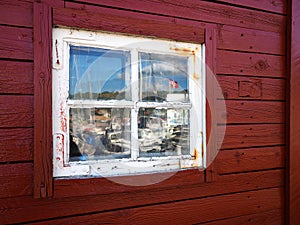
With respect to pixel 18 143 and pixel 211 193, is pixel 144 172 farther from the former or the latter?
pixel 18 143

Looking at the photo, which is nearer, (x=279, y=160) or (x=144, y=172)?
(x=144, y=172)

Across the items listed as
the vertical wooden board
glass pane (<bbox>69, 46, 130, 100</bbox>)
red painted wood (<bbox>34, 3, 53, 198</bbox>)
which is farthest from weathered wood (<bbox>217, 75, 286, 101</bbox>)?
the vertical wooden board

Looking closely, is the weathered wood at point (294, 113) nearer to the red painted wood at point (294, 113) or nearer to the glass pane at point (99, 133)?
the red painted wood at point (294, 113)

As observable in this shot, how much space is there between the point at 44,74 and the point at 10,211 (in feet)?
2.26

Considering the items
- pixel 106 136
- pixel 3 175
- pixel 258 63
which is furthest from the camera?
pixel 258 63

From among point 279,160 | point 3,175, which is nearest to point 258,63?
point 279,160

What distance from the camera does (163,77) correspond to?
157 cm

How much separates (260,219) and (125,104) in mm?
1284

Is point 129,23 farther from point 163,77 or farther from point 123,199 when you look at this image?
point 123,199

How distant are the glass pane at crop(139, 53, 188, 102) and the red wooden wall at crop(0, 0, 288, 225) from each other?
0.81 feet

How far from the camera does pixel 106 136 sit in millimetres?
1449

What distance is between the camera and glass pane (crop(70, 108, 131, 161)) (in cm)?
138

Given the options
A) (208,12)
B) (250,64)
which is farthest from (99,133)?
(250,64)

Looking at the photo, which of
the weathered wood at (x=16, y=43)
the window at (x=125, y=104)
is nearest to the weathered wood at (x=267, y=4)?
the window at (x=125, y=104)
